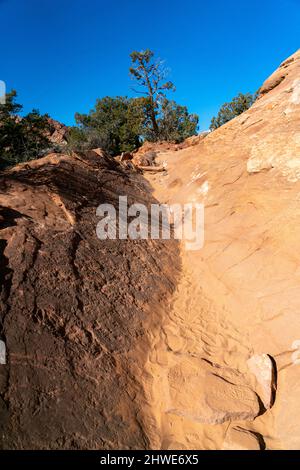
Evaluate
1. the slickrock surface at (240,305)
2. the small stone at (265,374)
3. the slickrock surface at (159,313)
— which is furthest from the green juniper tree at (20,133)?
the small stone at (265,374)

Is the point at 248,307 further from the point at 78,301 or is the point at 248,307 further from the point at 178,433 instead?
the point at 78,301

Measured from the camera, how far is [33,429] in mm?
2086

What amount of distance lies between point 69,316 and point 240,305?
2.37m

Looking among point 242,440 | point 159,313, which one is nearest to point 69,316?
point 159,313

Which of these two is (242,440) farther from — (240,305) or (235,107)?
(235,107)

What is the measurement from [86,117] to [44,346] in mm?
16407

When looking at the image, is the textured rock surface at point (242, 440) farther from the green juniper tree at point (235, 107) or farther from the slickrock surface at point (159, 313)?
the green juniper tree at point (235, 107)

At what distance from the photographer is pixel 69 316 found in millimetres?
3102

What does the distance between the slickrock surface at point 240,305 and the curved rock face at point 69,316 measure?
340 mm

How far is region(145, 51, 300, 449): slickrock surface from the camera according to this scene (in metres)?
2.56

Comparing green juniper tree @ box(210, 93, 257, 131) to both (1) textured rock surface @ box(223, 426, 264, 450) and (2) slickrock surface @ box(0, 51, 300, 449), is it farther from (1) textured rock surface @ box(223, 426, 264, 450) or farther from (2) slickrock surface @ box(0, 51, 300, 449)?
(1) textured rock surface @ box(223, 426, 264, 450)

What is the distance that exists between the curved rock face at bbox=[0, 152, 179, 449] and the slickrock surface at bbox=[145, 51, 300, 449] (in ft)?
1.12

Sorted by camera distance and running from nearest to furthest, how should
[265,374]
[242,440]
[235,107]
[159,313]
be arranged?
1. [242,440]
2. [265,374]
3. [159,313]
4. [235,107]
